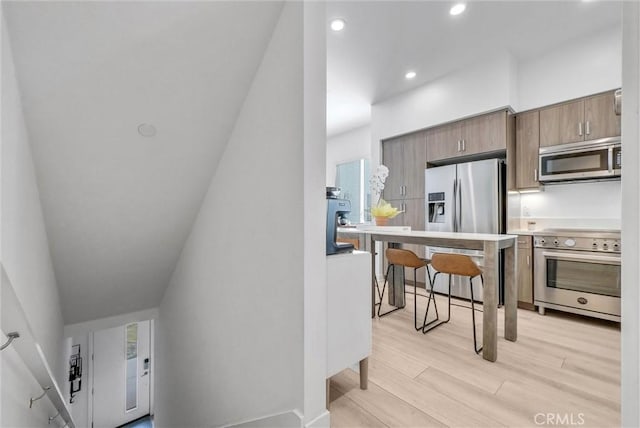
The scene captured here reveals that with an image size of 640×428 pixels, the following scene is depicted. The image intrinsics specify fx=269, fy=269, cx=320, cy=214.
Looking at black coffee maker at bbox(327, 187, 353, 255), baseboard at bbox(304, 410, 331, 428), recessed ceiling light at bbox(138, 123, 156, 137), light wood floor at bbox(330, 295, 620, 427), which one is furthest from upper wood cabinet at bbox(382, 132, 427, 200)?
recessed ceiling light at bbox(138, 123, 156, 137)

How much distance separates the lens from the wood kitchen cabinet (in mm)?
2982

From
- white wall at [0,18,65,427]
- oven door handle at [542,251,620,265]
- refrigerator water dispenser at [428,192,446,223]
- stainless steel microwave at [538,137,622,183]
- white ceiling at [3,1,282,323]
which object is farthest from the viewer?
refrigerator water dispenser at [428,192,446,223]

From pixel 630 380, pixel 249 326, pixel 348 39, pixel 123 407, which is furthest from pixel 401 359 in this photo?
pixel 123 407

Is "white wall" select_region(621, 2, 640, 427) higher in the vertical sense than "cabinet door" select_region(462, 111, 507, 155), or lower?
lower

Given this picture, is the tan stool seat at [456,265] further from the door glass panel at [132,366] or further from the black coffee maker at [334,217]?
the door glass panel at [132,366]

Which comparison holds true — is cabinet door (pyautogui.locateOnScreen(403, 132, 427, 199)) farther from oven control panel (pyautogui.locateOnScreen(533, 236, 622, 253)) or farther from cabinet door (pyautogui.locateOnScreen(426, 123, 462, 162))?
oven control panel (pyautogui.locateOnScreen(533, 236, 622, 253))

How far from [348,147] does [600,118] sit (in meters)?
3.69

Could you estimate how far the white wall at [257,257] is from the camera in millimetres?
1235

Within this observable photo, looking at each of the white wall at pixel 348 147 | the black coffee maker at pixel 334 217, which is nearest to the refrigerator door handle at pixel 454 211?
the white wall at pixel 348 147

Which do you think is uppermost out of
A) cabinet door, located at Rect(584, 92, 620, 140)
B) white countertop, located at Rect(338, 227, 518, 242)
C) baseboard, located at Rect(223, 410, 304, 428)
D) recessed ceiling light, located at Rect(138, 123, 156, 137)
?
cabinet door, located at Rect(584, 92, 620, 140)

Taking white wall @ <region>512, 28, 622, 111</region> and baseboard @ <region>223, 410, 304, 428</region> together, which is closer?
baseboard @ <region>223, 410, 304, 428</region>

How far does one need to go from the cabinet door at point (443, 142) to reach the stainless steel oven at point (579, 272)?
1.42m

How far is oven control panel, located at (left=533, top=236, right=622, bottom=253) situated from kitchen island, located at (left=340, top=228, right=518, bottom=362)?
0.88 m

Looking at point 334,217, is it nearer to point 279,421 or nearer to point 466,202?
point 279,421
